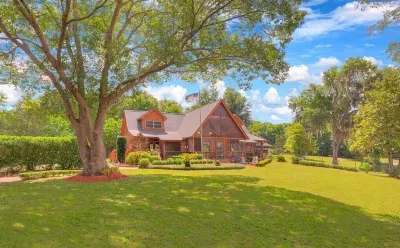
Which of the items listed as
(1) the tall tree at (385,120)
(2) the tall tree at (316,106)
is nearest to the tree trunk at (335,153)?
(2) the tall tree at (316,106)

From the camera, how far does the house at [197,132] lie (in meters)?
36.1

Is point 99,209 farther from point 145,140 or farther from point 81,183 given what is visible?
point 145,140

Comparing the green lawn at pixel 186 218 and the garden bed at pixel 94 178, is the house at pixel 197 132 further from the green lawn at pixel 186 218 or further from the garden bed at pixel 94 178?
the green lawn at pixel 186 218

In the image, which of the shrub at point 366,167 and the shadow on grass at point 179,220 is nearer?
the shadow on grass at point 179,220

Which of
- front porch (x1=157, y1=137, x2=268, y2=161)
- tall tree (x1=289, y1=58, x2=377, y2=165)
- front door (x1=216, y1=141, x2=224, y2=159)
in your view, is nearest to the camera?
front porch (x1=157, y1=137, x2=268, y2=161)

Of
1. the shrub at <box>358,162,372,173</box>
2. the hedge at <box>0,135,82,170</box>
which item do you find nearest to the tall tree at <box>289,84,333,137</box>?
the shrub at <box>358,162,372,173</box>

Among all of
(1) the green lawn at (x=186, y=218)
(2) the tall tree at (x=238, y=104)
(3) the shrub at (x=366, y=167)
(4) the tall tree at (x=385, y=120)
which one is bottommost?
(3) the shrub at (x=366, y=167)

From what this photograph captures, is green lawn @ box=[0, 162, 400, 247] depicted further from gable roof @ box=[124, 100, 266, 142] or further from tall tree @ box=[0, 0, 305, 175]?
gable roof @ box=[124, 100, 266, 142]

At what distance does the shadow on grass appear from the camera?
6.58 metres

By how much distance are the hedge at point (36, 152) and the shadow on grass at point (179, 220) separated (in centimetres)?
739

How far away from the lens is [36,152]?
1948 cm

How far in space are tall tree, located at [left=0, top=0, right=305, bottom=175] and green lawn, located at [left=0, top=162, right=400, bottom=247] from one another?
515 cm

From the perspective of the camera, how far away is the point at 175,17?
49.5ft

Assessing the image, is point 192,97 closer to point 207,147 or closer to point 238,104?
point 207,147
